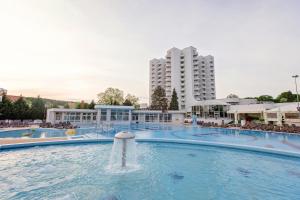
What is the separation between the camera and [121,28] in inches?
516

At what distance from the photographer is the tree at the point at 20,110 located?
28469 millimetres

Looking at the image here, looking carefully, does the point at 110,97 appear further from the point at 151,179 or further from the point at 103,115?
the point at 151,179

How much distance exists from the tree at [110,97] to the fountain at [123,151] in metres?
43.0

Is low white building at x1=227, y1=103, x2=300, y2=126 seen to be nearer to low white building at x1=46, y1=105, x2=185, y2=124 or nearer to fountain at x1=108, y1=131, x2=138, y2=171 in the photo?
low white building at x1=46, y1=105, x2=185, y2=124

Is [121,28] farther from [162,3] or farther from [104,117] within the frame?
[104,117]

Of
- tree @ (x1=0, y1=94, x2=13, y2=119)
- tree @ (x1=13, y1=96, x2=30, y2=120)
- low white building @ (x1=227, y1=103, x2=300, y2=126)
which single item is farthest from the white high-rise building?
tree @ (x1=0, y1=94, x2=13, y2=119)

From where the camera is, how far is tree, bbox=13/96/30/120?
28469 mm

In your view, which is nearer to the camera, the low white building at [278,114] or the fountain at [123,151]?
the fountain at [123,151]

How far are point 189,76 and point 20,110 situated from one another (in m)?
45.6

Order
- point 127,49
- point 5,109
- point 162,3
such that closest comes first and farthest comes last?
point 162,3
point 127,49
point 5,109

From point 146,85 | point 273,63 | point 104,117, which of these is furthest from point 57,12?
point 146,85

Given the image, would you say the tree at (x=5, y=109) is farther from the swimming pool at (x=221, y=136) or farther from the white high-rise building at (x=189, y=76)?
the white high-rise building at (x=189, y=76)

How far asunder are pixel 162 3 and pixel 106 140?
443 inches

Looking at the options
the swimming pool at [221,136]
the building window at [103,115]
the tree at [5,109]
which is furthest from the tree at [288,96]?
the tree at [5,109]
